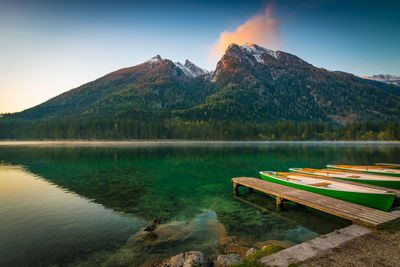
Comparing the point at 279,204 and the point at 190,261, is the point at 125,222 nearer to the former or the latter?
the point at 190,261

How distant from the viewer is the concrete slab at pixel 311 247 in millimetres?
8297

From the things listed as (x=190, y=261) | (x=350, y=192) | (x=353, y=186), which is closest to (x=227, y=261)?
(x=190, y=261)

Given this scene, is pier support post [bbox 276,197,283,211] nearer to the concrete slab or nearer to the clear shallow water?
the clear shallow water

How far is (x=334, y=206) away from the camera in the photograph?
14.8 m

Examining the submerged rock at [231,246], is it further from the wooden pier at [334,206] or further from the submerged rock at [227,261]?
the wooden pier at [334,206]

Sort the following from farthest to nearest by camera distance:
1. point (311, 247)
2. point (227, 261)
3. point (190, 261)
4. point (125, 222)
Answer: point (125, 222)
point (311, 247)
point (227, 261)
point (190, 261)

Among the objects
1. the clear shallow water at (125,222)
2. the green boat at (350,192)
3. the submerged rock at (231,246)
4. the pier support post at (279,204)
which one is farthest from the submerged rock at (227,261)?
the green boat at (350,192)

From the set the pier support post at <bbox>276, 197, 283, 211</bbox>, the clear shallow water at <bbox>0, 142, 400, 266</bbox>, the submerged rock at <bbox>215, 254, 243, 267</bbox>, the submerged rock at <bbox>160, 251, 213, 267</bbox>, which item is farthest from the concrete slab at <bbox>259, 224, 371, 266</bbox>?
the pier support post at <bbox>276, 197, 283, 211</bbox>

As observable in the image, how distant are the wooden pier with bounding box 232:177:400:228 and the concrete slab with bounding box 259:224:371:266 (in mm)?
985

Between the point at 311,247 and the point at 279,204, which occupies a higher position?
the point at 311,247

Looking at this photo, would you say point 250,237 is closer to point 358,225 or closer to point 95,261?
point 358,225

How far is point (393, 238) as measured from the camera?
10180mm

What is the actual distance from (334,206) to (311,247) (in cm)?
703

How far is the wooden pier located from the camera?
12158mm
